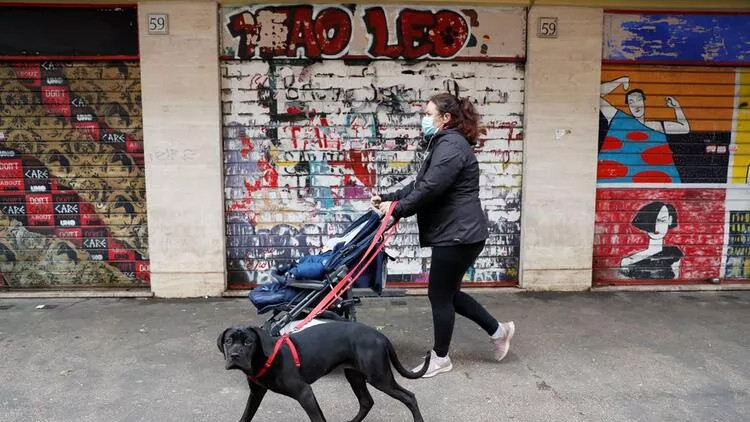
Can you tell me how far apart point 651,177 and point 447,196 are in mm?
3674

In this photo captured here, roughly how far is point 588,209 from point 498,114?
1495mm

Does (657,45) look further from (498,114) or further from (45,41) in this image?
(45,41)

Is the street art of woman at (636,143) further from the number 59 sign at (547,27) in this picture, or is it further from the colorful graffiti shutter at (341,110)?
the colorful graffiti shutter at (341,110)

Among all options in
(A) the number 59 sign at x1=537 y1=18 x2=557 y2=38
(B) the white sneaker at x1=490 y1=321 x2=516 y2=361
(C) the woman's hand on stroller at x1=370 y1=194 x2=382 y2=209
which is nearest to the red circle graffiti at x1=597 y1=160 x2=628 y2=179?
(A) the number 59 sign at x1=537 y1=18 x2=557 y2=38

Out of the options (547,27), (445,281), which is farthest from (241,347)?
A: (547,27)

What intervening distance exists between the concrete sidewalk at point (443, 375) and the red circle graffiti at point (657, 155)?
62.4 inches

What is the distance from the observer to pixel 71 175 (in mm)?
6332

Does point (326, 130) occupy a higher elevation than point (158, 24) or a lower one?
lower

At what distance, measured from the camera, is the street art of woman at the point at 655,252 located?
664 centimetres

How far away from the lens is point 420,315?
5.71 meters

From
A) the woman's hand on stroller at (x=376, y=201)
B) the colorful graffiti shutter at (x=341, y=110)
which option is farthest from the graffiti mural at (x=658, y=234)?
the woman's hand on stroller at (x=376, y=201)

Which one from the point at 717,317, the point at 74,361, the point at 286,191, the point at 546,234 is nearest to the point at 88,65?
the point at 286,191

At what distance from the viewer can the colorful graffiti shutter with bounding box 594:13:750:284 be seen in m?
6.43

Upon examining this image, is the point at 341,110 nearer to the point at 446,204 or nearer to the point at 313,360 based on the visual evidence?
the point at 446,204
